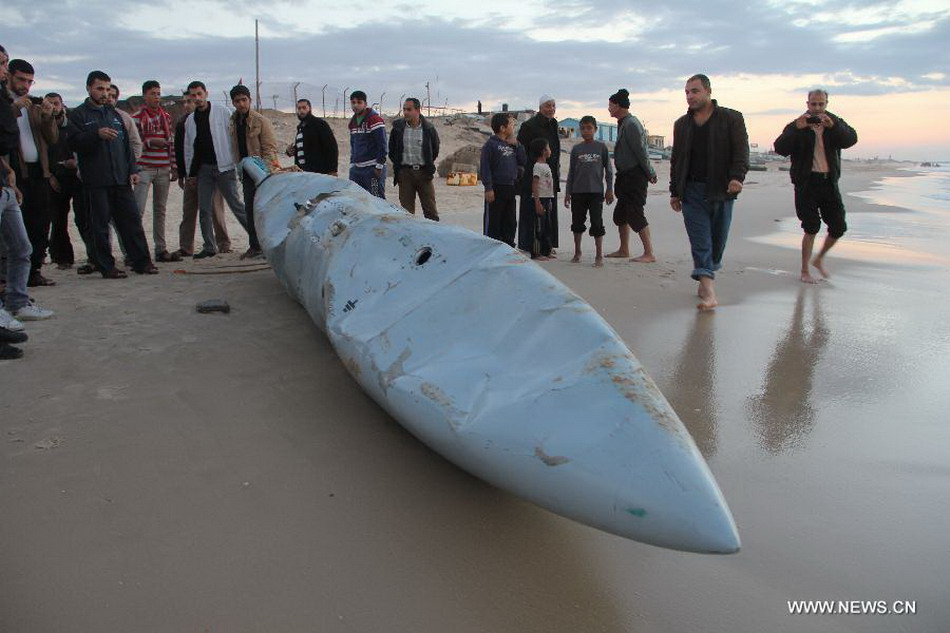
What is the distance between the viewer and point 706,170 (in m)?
5.13

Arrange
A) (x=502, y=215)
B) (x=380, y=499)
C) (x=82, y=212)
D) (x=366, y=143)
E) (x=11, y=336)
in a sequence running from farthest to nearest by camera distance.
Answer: (x=366, y=143) → (x=502, y=215) → (x=82, y=212) → (x=11, y=336) → (x=380, y=499)

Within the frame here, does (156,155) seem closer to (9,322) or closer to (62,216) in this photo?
(62,216)

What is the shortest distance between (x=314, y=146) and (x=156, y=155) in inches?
60.7

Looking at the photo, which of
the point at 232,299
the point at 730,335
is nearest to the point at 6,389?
the point at 232,299

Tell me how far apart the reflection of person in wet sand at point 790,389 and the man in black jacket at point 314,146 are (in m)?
4.66

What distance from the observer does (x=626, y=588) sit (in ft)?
6.17

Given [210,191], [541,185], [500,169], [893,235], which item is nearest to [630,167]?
[541,185]

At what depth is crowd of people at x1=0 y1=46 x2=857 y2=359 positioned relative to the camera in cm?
504

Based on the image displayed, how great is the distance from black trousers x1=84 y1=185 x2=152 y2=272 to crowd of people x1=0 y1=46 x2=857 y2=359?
12 millimetres

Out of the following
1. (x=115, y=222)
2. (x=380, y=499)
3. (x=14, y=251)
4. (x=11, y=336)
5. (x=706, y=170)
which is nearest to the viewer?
(x=380, y=499)

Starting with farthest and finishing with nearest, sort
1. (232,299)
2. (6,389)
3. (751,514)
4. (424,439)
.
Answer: (232,299) < (6,389) < (751,514) < (424,439)

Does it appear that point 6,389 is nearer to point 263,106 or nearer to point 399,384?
point 399,384

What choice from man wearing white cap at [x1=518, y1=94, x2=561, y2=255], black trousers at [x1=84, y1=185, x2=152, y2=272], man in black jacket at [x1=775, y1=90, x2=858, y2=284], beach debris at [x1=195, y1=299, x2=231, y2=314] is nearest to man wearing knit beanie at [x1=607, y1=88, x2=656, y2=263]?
man wearing white cap at [x1=518, y1=94, x2=561, y2=255]

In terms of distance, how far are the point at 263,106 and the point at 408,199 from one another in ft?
97.6
